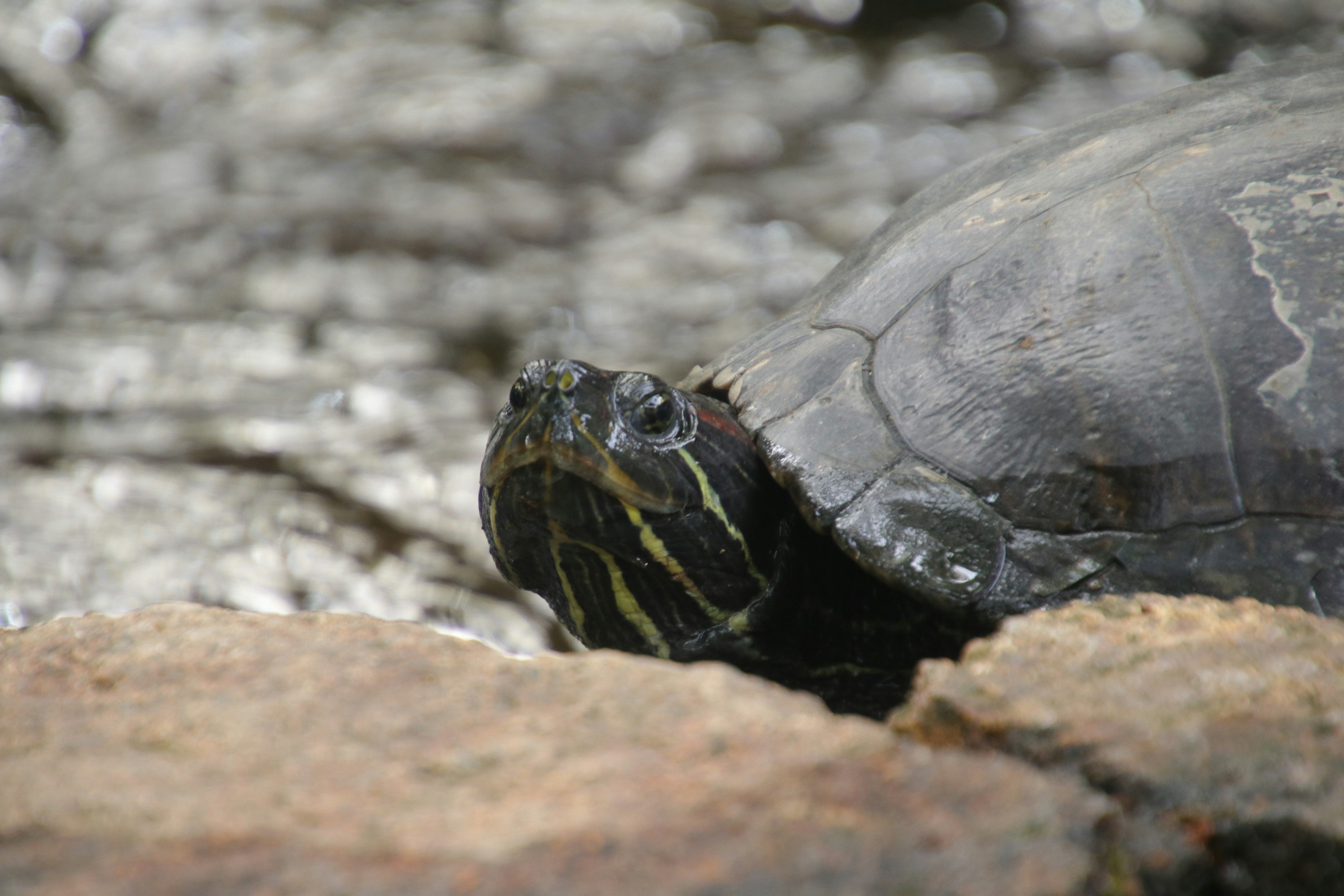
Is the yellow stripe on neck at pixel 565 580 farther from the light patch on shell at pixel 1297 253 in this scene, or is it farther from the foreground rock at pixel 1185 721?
the light patch on shell at pixel 1297 253

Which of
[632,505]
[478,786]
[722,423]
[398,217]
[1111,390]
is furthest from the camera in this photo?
[398,217]

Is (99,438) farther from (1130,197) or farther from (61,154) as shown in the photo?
(1130,197)

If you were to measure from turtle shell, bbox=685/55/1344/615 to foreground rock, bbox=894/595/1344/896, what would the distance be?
0.30 meters

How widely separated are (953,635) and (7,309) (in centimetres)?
550

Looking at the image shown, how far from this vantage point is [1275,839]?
1.02 metres

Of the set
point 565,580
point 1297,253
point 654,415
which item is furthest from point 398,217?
point 1297,253

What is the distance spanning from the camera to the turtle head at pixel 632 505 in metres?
2.04

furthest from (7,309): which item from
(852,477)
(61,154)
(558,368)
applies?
(852,477)

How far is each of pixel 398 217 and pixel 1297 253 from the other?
5.35 m

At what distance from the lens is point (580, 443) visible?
2010mm

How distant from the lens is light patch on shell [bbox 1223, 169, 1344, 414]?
1.86 meters

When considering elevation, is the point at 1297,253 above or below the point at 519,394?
above

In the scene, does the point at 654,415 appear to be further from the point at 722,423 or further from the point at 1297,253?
the point at 1297,253

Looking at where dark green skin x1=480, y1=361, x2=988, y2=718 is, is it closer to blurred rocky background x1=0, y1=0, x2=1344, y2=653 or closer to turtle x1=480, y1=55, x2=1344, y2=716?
turtle x1=480, y1=55, x2=1344, y2=716
